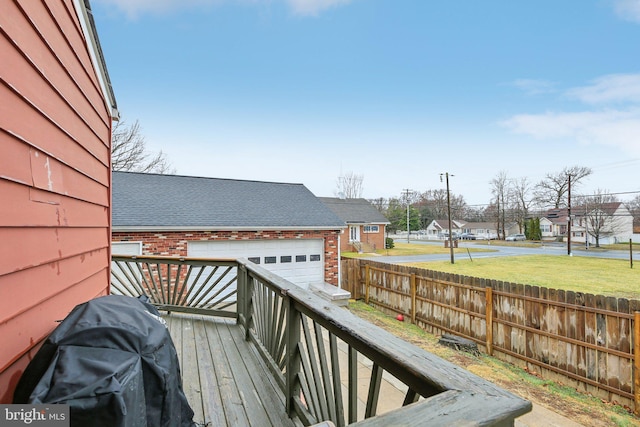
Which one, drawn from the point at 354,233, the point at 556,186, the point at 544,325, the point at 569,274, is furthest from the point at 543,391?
the point at 556,186

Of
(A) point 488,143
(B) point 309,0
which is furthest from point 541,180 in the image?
(B) point 309,0

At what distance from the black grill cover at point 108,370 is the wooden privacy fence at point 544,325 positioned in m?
5.70

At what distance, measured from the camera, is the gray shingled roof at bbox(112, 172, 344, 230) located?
28.5ft

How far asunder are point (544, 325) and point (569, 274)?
39.8 feet

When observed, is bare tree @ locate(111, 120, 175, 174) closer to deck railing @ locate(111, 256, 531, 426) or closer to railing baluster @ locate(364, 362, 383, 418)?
deck railing @ locate(111, 256, 531, 426)

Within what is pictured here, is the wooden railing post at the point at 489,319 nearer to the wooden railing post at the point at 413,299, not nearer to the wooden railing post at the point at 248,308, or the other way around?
the wooden railing post at the point at 413,299

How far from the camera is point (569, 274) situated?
14.6 metres

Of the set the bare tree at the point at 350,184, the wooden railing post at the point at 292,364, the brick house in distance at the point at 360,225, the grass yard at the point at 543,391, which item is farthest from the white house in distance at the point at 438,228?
the wooden railing post at the point at 292,364

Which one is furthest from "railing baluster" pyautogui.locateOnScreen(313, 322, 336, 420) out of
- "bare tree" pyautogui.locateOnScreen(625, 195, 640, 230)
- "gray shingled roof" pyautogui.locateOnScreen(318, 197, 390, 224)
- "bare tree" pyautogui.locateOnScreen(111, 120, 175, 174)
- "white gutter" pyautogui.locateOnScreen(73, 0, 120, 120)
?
"bare tree" pyautogui.locateOnScreen(625, 195, 640, 230)

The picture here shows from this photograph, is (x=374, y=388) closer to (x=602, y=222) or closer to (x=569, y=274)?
(x=569, y=274)

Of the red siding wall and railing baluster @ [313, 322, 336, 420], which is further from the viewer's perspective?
railing baluster @ [313, 322, 336, 420]

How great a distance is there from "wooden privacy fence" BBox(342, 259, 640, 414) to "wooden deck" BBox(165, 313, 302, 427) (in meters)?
4.93

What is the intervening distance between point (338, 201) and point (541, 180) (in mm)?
26619

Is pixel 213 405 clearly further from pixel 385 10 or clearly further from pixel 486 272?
pixel 486 272
